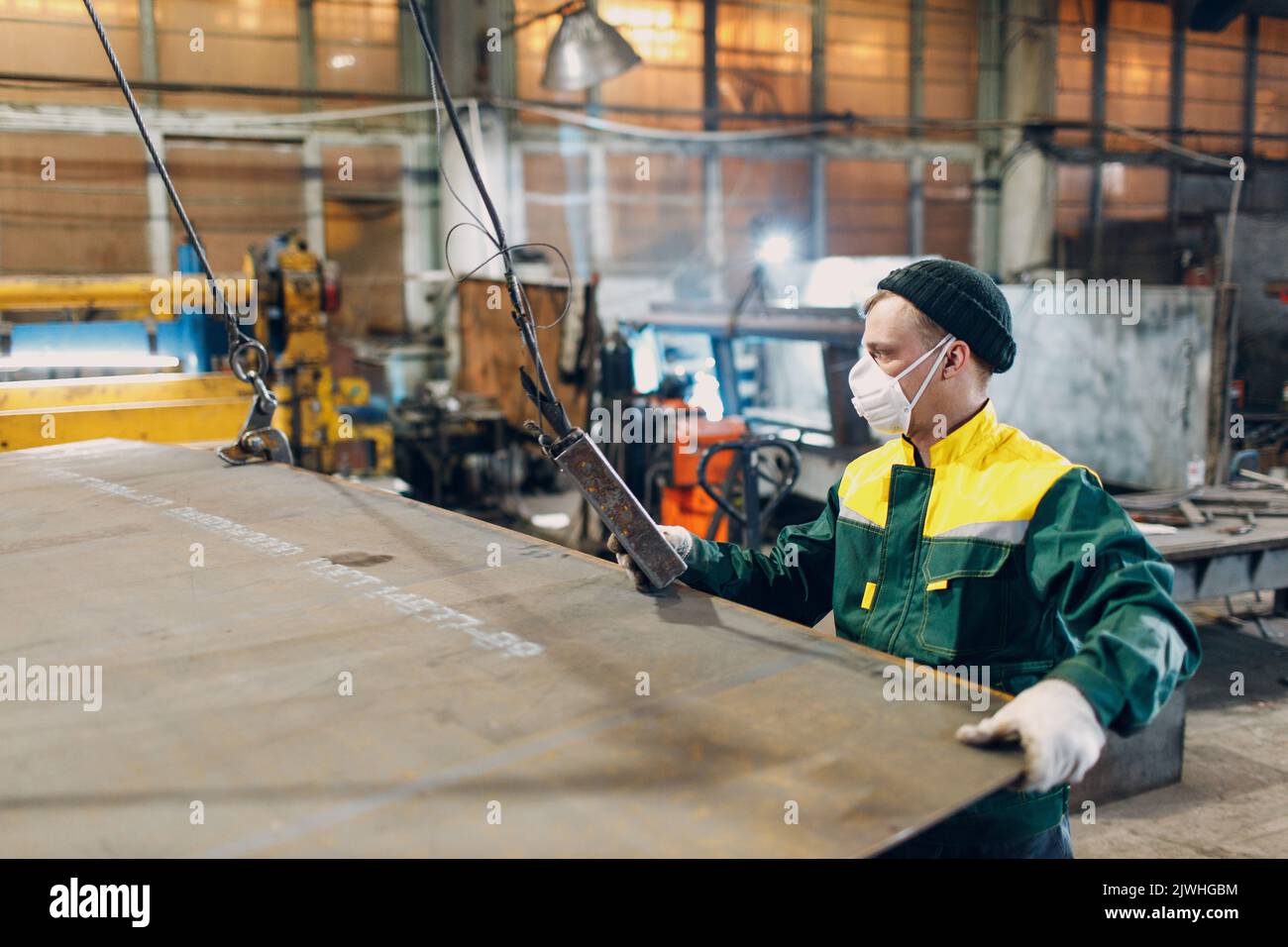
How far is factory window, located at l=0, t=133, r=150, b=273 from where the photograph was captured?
1116cm

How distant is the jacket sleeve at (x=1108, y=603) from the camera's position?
163 cm

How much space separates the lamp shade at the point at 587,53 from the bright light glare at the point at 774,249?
3096 mm

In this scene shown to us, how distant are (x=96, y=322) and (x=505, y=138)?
6.74 metres

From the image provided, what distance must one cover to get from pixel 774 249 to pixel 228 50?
607cm

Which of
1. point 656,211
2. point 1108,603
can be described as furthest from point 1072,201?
point 1108,603

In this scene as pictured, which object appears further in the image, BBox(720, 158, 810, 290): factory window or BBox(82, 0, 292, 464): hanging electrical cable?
BBox(720, 158, 810, 290): factory window

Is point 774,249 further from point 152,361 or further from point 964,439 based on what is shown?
point 964,439

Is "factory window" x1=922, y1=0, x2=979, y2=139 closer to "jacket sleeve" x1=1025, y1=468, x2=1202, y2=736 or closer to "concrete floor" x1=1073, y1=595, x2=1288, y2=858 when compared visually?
"concrete floor" x1=1073, y1=595, x2=1288, y2=858

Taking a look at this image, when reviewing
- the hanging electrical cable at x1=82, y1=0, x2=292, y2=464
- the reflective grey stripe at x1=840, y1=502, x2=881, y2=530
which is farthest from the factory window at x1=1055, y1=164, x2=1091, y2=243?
the reflective grey stripe at x1=840, y1=502, x2=881, y2=530

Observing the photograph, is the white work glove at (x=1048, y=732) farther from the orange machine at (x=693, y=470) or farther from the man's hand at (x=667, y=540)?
the orange machine at (x=693, y=470)

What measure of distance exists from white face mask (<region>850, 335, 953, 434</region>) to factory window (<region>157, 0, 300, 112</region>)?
1124cm

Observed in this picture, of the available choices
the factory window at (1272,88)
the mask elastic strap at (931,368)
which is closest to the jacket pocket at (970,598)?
the mask elastic strap at (931,368)
